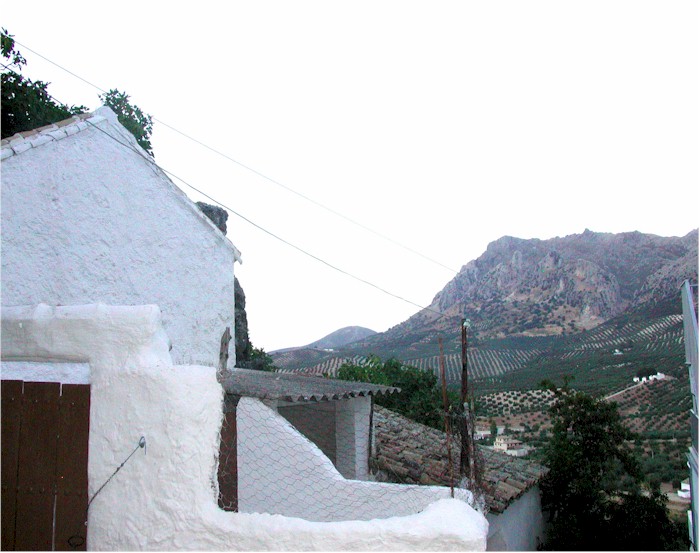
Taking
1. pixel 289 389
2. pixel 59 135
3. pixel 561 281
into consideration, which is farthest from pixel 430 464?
pixel 561 281

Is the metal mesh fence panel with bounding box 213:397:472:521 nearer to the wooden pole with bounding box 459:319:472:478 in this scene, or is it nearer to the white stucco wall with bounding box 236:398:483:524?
the white stucco wall with bounding box 236:398:483:524

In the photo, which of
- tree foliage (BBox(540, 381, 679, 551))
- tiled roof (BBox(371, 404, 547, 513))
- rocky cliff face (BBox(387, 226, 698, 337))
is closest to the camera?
tiled roof (BBox(371, 404, 547, 513))

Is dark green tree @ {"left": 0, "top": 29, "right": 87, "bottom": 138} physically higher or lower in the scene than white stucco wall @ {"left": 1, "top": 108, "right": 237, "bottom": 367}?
higher

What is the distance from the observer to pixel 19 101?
1173cm

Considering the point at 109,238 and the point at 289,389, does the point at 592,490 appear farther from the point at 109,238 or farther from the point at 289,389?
the point at 109,238

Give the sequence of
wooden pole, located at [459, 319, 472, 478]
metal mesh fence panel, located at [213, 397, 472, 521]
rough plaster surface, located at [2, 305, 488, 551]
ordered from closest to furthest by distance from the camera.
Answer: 1. rough plaster surface, located at [2, 305, 488, 551]
2. wooden pole, located at [459, 319, 472, 478]
3. metal mesh fence panel, located at [213, 397, 472, 521]

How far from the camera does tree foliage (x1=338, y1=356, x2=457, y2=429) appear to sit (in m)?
16.0

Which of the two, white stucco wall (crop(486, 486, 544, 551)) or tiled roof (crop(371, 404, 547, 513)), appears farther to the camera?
white stucco wall (crop(486, 486, 544, 551))

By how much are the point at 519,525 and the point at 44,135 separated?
376 inches

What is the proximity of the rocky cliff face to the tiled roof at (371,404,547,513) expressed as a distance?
132ft

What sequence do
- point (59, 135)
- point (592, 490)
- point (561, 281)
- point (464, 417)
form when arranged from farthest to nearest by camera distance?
point (561, 281)
point (592, 490)
point (59, 135)
point (464, 417)

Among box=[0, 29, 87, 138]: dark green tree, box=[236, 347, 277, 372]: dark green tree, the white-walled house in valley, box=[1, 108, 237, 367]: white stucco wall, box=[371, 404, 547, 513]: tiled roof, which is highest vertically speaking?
box=[0, 29, 87, 138]: dark green tree

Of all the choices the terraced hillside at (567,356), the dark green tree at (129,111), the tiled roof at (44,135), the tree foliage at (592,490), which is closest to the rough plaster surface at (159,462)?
the tiled roof at (44,135)

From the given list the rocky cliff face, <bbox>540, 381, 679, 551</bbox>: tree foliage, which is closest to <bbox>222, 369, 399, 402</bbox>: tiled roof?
<bbox>540, 381, 679, 551</bbox>: tree foliage
